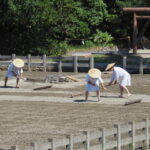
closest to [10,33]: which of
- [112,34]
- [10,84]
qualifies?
[112,34]

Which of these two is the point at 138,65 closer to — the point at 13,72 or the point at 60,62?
the point at 60,62

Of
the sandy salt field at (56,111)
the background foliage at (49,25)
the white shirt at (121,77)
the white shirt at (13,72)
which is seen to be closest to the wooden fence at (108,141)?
the sandy salt field at (56,111)

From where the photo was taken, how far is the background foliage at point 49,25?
4606 cm

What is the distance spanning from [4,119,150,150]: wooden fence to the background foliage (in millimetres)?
26206

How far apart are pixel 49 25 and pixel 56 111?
24.6 meters

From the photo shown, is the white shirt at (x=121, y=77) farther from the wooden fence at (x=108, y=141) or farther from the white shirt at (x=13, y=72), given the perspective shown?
the wooden fence at (x=108, y=141)

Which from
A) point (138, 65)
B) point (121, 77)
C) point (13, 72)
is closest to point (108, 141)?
point (121, 77)

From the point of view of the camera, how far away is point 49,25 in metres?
47.2

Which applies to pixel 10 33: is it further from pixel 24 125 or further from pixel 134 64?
pixel 24 125

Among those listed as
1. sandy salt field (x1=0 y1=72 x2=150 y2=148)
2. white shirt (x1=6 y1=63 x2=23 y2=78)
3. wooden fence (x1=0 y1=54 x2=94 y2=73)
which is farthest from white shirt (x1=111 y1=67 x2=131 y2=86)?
wooden fence (x1=0 y1=54 x2=94 y2=73)

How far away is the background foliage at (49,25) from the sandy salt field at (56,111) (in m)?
14.1

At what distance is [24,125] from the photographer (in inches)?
784

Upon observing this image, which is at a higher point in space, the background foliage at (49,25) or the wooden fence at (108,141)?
the background foliage at (49,25)

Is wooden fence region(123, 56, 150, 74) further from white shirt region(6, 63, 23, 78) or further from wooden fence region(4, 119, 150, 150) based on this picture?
wooden fence region(4, 119, 150, 150)
